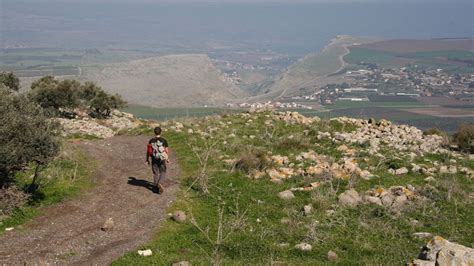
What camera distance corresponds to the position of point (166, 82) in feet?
417

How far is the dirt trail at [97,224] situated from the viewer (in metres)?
12.4

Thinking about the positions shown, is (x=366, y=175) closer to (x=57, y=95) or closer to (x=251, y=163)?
(x=251, y=163)

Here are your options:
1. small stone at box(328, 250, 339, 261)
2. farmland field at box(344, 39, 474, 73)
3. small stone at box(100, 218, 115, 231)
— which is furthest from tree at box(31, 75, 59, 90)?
farmland field at box(344, 39, 474, 73)

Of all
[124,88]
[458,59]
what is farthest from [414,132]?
[458,59]

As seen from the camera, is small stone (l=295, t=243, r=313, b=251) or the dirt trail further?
small stone (l=295, t=243, r=313, b=251)

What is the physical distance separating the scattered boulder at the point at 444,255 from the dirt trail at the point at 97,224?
23.4 ft

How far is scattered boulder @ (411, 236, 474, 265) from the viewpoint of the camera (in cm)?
880

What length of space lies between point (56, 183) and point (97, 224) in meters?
3.75

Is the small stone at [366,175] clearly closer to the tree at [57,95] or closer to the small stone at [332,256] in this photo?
the small stone at [332,256]

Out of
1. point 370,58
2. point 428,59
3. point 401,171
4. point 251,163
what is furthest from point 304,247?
point 370,58

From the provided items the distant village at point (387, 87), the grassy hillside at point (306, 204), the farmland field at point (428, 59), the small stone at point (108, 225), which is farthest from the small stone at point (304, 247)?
the farmland field at point (428, 59)

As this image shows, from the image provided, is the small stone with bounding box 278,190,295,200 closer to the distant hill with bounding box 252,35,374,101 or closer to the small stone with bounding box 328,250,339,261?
the small stone with bounding box 328,250,339,261

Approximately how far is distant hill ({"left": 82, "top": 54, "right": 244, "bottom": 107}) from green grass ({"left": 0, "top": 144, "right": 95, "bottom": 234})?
7880 centimetres

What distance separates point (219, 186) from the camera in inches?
704
